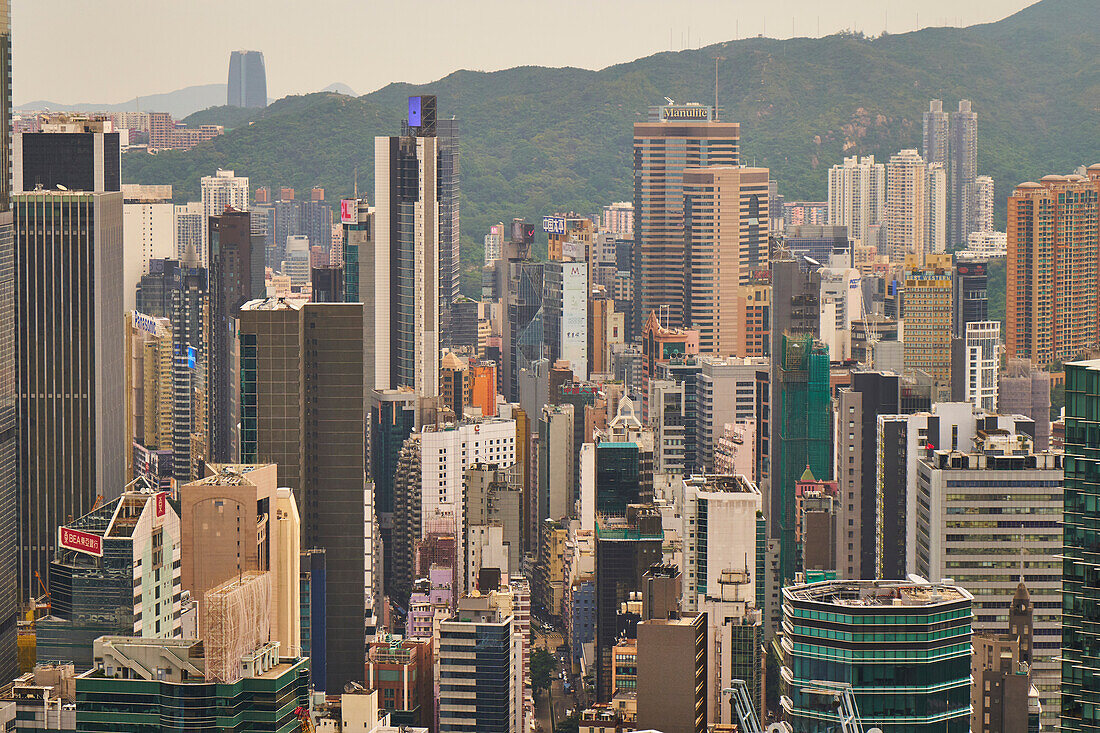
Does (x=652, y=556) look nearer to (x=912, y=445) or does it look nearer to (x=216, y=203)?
(x=912, y=445)

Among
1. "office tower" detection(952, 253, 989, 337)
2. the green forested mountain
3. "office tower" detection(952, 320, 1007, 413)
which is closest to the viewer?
"office tower" detection(952, 320, 1007, 413)

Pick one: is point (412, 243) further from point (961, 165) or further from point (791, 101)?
point (961, 165)

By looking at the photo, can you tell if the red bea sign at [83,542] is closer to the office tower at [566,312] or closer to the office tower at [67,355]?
the office tower at [67,355]

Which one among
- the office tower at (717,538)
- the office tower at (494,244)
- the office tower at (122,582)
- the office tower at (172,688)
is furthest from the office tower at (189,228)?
the office tower at (172,688)

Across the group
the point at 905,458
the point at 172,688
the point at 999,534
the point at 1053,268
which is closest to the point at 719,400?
the point at 905,458

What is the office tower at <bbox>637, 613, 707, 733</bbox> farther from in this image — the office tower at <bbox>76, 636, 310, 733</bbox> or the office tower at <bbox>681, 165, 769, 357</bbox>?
the office tower at <bbox>681, 165, 769, 357</bbox>

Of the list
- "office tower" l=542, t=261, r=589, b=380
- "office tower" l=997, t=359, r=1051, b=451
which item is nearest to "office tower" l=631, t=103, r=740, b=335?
"office tower" l=542, t=261, r=589, b=380
